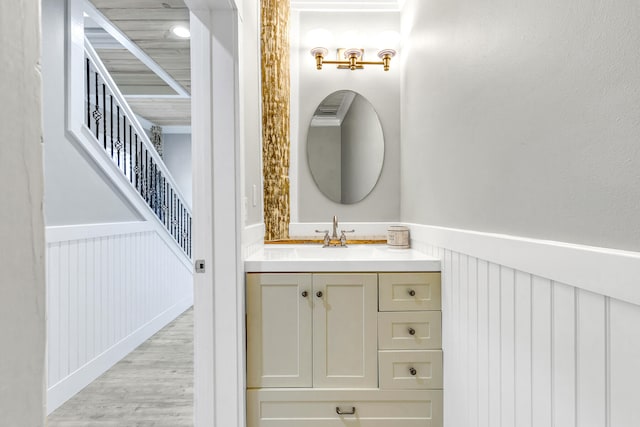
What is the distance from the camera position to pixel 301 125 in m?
2.37

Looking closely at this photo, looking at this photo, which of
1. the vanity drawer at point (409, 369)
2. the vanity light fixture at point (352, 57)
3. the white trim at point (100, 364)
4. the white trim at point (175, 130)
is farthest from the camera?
Result: the white trim at point (175, 130)

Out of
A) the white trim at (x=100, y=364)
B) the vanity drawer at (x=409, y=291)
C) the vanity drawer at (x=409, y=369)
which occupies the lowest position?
the white trim at (x=100, y=364)

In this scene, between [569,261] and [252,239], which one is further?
[252,239]

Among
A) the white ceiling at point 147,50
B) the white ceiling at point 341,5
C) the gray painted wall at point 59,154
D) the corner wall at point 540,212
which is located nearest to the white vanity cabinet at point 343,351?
the corner wall at point 540,212

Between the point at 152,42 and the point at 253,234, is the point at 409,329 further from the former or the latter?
the point at 152,42

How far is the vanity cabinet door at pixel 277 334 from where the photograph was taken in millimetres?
1566

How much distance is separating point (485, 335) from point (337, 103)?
1702 mm

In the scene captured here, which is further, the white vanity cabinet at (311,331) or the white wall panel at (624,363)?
the white vanity cabinet at (311,331)

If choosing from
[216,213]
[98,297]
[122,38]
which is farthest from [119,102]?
[216,213]

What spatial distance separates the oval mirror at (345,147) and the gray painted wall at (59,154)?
1.51 metres

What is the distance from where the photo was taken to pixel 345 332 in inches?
62.1

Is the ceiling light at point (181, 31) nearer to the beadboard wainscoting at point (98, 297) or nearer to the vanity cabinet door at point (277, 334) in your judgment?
the beadboard wainscoting at point (98, 297)

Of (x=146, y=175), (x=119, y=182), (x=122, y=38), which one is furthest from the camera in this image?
(x=146, y=175)

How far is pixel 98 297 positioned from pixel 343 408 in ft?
6.41
